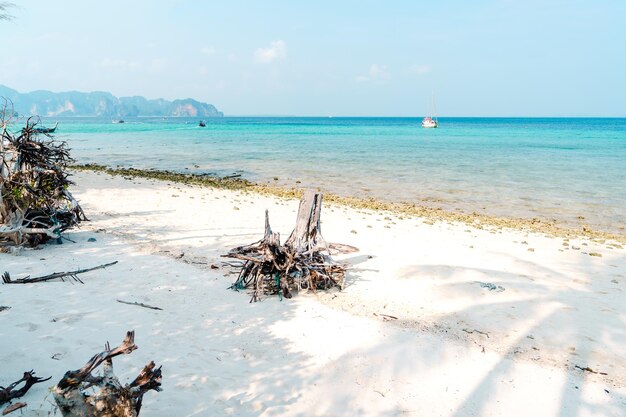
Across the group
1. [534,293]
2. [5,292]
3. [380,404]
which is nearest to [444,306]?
[534,293]

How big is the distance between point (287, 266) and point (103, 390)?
4.80 m

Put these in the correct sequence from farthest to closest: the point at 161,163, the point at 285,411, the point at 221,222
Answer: the point at 161,163 → the point at 221,222 → the point at 285,411

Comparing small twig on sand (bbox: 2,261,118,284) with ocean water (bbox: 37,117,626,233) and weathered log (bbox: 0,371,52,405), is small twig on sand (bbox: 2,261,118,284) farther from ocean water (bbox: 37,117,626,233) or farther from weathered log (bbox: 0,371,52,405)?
ocean water (bbox: 37,117,626,233)

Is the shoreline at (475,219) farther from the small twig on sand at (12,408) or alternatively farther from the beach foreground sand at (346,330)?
the small twig on sand at (12,408)

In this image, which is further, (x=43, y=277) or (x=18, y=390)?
(x=43, y=277)

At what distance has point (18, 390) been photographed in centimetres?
448

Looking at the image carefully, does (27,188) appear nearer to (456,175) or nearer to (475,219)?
(475,219)

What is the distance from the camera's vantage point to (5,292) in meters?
7.30

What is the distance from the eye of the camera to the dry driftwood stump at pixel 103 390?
3.62 metres

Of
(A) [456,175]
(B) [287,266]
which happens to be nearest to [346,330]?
(B) [287,266]

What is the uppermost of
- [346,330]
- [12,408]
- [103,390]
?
[103,390]

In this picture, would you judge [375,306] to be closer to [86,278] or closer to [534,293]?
[534,293]

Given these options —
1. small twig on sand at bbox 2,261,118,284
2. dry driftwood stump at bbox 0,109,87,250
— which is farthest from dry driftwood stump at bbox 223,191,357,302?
dry driftwood stump at bbox 0,109,87,250

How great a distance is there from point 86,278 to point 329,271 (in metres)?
4.72
